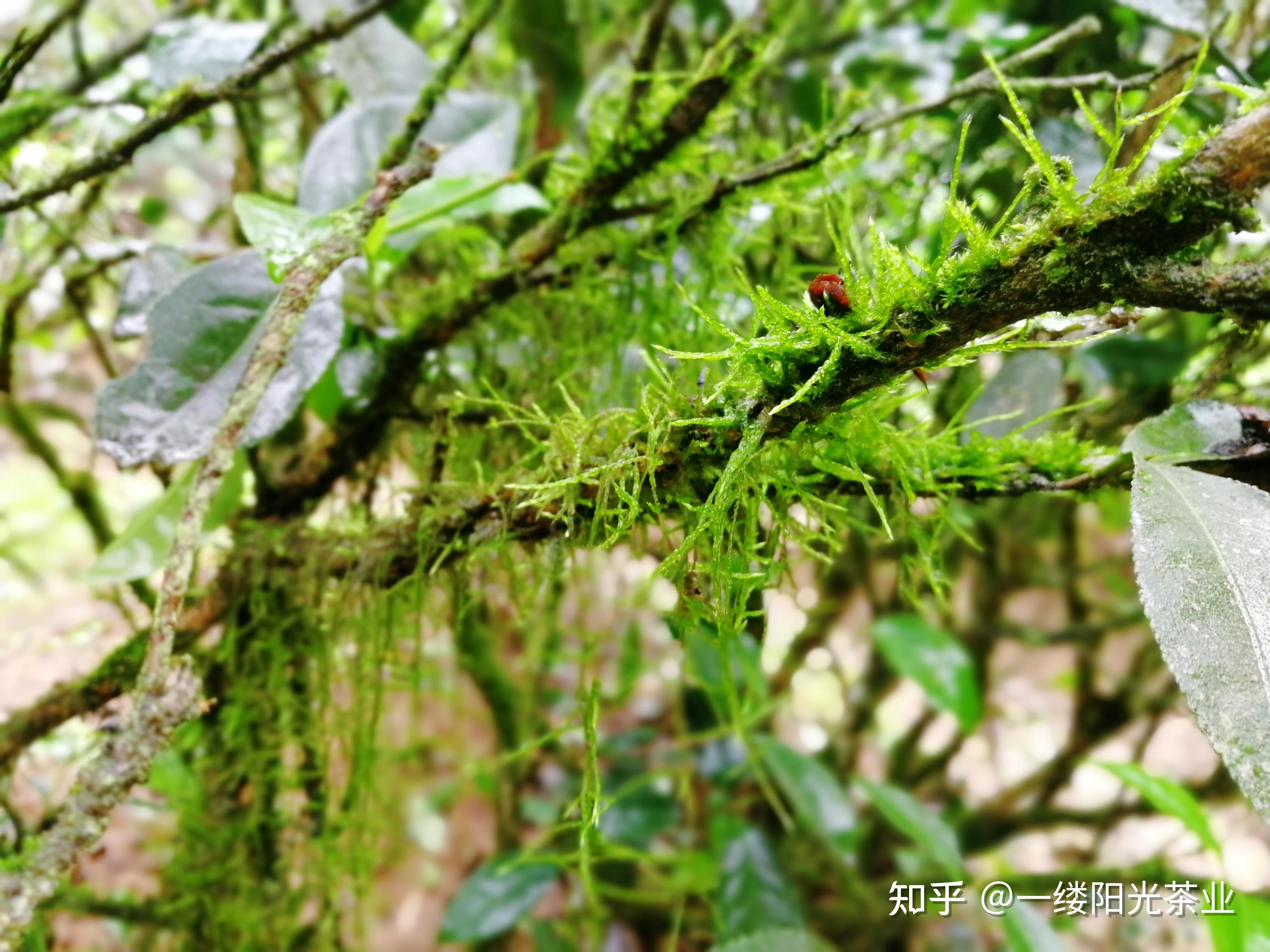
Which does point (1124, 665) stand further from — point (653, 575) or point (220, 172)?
point (220, 172)

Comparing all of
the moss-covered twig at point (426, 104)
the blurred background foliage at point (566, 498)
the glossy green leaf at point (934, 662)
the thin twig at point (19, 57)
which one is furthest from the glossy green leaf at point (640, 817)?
the thin twig at point (19, 57)

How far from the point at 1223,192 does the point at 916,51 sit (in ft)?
2.44

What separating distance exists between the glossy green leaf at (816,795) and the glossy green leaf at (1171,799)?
0.34 meters

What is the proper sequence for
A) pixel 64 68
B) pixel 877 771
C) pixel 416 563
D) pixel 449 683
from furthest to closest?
pixel 877 771, pixel 449 683, pixel 64 68, pixel 416 563

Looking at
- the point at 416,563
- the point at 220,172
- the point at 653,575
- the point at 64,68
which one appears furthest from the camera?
the point at 220,172

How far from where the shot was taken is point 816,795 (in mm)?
931

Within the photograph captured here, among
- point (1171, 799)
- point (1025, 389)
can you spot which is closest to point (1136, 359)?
point (1025, 389)

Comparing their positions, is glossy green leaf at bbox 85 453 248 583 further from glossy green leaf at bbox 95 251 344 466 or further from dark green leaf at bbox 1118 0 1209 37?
dark green leaf at bbox 1118 0 1209 37

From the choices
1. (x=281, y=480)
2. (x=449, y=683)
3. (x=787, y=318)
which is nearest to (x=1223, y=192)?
(x=787, y=318)

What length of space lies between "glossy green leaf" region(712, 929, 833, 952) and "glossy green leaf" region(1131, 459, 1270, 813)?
1.81ft

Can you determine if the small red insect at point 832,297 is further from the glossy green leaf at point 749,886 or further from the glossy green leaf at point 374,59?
the glossy green leaf at point 749,886

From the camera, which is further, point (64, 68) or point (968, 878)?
point (64, 68)

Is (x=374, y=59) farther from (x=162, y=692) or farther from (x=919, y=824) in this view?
(x=919, y=824)

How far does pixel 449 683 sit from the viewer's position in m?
1.51
